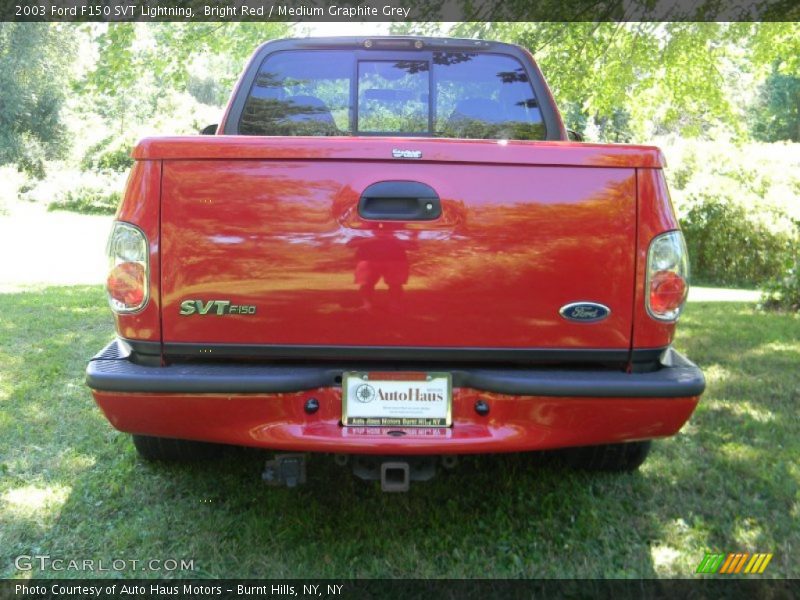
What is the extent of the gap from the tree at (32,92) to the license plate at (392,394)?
28.8 m

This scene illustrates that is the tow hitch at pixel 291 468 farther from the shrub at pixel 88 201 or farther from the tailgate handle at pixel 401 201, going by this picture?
the shrub at pixel 88 201

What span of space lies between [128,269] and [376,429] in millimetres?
962

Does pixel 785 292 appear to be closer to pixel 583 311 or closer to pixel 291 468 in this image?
pixel 583 311

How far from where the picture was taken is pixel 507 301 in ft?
7.07

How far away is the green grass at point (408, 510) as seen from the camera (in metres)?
2.48

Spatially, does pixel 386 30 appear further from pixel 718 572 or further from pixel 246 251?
pixel 718 572

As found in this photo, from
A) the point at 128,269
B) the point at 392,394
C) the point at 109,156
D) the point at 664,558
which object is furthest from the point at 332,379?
the point at 109,156

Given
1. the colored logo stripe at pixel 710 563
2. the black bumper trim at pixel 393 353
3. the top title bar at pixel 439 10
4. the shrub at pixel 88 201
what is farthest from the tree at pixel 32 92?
the colored logo stripe at pixel 710 563

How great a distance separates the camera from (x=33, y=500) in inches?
113

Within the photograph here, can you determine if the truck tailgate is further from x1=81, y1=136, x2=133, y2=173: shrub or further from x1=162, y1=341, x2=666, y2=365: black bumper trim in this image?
x1=81, y1=136, x2=133, y2=173: shrub

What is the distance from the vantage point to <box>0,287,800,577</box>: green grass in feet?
8.14

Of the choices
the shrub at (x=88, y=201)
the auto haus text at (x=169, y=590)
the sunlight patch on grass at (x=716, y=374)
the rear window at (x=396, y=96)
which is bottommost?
the shrub at (x=88, y=201)
